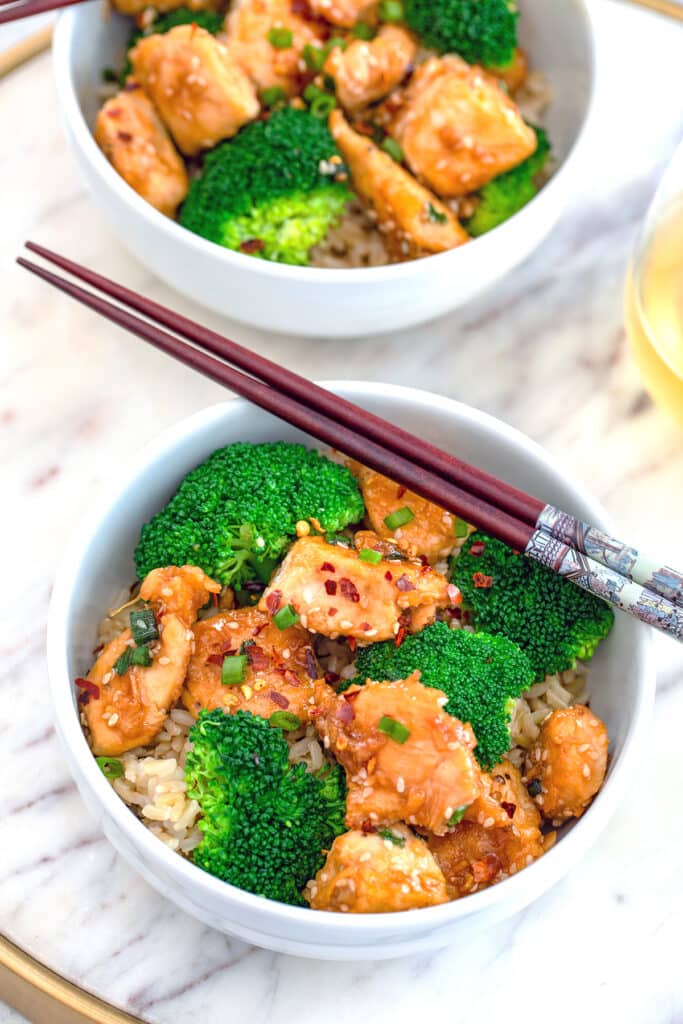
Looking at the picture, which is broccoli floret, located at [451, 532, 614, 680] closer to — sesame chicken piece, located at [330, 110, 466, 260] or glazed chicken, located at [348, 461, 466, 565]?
glazed chicken, located at [348, 461, 466, 565]

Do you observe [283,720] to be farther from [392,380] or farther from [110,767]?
[392,380]

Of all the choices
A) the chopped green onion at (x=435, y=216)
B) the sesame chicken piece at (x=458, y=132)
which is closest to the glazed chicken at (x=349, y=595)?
the chopped green onion at (x=435, y=216)

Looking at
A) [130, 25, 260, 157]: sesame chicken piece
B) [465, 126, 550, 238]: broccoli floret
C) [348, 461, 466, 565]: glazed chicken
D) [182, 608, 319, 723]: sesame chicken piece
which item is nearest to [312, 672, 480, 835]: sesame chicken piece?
[182, 608, 319, 723]: sesame chicken piece

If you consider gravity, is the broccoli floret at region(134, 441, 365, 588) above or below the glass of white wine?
below

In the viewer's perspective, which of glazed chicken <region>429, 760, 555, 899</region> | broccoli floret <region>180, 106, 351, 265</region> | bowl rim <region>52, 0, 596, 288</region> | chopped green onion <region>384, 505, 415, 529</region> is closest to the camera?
glazed chicken <region>429, 760, 555, 899</region>

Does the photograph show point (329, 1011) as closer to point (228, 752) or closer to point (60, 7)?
point (228, 752)

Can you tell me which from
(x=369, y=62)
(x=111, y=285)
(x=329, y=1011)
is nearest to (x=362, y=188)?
(x=369, y=62)
